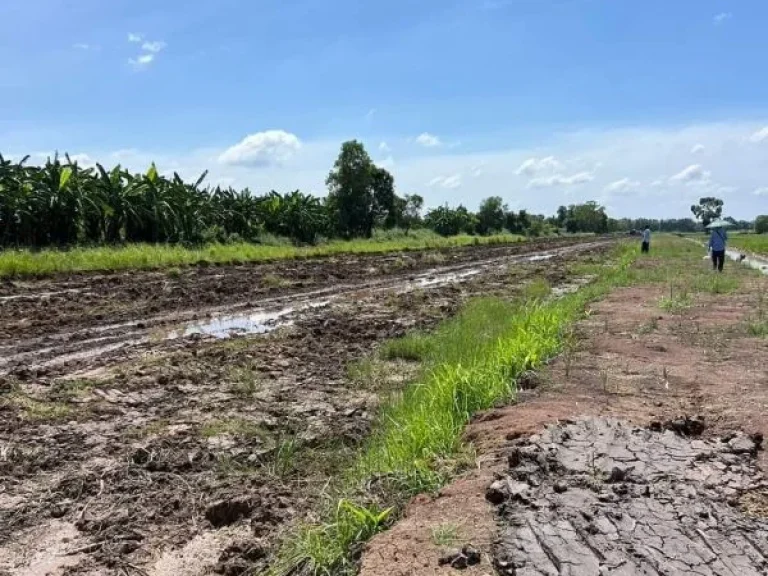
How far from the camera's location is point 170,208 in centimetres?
2975

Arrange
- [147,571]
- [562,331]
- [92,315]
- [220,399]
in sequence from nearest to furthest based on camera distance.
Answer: [147,571], [220,399], [562,331], [92,315]

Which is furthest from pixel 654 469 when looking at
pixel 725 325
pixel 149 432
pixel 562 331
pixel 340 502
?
pixel 725 325

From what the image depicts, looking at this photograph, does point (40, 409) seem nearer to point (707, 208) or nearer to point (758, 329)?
point (758, 329)

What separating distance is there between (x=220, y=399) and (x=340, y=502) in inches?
136

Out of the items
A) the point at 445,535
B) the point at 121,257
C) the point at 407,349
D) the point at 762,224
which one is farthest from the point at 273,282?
the point at 762,224

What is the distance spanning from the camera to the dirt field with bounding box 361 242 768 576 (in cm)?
310

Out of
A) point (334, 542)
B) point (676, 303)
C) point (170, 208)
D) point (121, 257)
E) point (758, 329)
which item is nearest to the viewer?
point (334, 542)

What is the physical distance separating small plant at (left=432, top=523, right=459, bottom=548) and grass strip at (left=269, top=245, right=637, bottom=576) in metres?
0.41

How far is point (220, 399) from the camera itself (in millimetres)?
6883

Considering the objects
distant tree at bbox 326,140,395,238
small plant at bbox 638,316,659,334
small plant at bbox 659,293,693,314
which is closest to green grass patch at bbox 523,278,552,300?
small plant at bbox 659,293,693,314

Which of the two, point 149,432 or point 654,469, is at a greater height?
point 654,469

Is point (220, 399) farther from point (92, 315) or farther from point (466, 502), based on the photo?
point (92, 315)

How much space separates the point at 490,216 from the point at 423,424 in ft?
279

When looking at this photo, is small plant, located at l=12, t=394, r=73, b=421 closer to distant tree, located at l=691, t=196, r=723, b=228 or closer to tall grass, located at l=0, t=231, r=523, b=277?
tall grass, located at l=0, t=231, r=523, b=277
